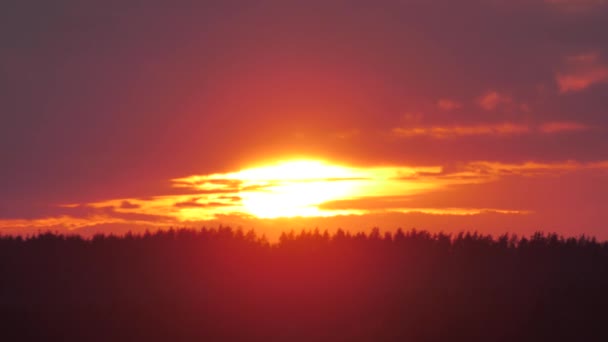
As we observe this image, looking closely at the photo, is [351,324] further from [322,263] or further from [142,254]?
[142,254]

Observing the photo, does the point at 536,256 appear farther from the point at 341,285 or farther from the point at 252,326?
the point at 252,326

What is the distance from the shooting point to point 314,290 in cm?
2823

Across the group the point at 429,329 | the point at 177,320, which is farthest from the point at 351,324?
the point at 177,320

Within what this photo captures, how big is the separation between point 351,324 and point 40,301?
324 inches

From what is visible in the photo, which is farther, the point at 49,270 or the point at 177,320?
the point at 49,270

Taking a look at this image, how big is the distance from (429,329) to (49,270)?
38.8 feet

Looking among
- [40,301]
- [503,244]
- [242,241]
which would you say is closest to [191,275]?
[242,241]

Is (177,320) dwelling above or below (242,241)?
below

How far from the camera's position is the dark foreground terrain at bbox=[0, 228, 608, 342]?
26.4 m

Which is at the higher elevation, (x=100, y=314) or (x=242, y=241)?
(x=242, y=241)

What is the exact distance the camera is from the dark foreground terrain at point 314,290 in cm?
2639

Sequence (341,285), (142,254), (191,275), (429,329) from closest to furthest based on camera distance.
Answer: (429,329) → (341,285) → (191,275) → (142,254)

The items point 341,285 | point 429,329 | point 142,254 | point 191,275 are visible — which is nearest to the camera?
point 429,329

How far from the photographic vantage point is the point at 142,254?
32.6 m
